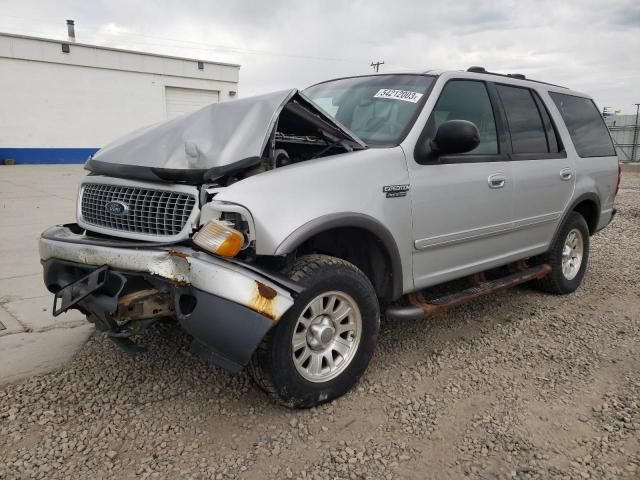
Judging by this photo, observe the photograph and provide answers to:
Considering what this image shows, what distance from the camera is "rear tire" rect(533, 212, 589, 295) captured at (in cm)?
471

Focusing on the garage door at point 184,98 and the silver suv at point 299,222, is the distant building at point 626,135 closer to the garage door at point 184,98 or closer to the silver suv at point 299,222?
the garage door at point 184,98

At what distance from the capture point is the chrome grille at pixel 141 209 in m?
2.57

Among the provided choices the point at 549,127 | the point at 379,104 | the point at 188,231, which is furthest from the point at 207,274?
the point at 549,127

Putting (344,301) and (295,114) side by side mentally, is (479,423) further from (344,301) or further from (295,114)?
(295,114)

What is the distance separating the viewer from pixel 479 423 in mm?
2695

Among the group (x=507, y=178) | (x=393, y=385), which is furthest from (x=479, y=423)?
(x=507, y=178)

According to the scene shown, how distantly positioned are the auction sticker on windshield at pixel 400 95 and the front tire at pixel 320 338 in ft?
4.43

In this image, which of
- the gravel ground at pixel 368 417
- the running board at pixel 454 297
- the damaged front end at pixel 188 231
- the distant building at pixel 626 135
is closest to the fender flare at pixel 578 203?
the running board at pixel 454 297

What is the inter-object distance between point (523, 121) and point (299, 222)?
2645 mm

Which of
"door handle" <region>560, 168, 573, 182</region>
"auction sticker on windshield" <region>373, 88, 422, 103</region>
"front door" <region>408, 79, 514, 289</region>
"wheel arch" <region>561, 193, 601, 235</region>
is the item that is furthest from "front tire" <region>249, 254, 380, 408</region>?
"wheel arch" <region>561, 193, 601, 235</region>

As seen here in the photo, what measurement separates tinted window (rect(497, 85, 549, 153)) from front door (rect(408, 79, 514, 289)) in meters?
0.20

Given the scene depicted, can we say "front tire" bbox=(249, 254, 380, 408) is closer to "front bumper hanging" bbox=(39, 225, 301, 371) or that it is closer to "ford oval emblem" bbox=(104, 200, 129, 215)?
"front bumper hanging" bbox=(39, 225, 301, 371)

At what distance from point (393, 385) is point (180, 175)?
1764mm

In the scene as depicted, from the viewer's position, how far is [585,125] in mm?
5043
